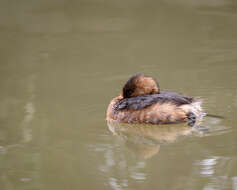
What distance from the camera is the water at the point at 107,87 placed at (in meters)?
4.67

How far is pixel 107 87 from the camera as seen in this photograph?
7289mm

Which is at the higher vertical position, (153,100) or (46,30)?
(46,30)

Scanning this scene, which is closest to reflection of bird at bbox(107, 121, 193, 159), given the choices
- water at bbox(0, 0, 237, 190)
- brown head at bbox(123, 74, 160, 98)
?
water at bbox(0, 0, 237, 190)

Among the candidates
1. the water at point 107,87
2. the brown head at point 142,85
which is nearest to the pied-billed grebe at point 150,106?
the brown head at point 142,85

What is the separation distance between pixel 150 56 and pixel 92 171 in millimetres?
4237

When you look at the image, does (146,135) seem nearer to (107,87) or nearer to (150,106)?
(150,106)

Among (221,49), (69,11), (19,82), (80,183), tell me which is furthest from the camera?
(69,11)

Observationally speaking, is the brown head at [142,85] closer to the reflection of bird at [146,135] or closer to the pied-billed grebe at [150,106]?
the pied-billed grebe at [150,106]

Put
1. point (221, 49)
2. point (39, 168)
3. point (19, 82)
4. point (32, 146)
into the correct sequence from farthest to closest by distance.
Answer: point (221, 49), point (19, 82), point (32, 146), point (39, 168)

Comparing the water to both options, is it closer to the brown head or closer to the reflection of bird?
the reflection of bird

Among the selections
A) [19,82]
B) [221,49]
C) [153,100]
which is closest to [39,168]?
[153,100]

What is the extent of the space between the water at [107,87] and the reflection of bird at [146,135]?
0.01m

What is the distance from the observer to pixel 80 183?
4.51 meters

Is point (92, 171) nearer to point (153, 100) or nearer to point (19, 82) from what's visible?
point (153, 100)
